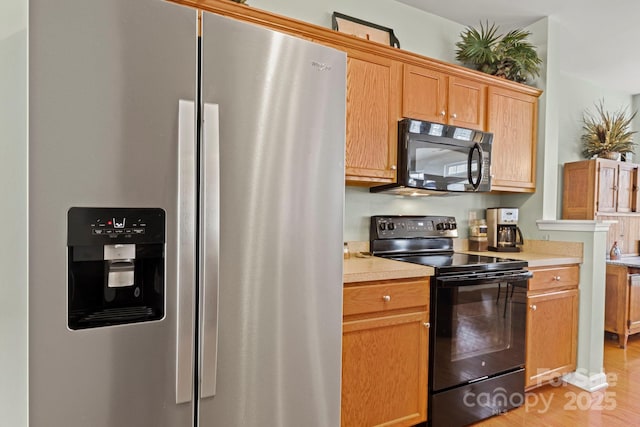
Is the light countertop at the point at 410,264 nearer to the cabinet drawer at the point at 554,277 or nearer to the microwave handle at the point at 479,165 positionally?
the cabinet drawer at the point at 554,277

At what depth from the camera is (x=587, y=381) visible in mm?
2484

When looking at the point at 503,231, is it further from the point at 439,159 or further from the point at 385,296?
the point at 385,296

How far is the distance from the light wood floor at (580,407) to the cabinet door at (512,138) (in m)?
1.49

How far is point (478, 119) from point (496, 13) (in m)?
0.87

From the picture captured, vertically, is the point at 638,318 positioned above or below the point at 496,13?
below

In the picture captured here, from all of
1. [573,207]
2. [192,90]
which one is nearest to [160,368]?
[192,90]

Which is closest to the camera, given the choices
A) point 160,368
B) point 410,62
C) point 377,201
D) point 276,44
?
point 160,368

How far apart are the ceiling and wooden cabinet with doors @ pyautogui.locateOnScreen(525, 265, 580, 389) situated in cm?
193

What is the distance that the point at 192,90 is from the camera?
1043 mm

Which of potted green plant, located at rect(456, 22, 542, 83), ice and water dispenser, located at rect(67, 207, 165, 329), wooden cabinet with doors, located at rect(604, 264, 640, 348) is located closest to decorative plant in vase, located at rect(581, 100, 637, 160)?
wooden cabinet with doors, located at rect(604, 264, 640, 348)

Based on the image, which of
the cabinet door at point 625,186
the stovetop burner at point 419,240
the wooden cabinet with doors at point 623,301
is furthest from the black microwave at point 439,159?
the cabinet door at point 625,186

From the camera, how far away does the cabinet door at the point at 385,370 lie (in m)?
1.66

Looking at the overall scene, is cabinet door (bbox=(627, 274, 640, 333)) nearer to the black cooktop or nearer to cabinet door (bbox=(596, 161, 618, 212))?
cabinet door (bbox=(596, 161, 618, 212))

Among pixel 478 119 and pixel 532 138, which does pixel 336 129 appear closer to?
pixel 478 119
